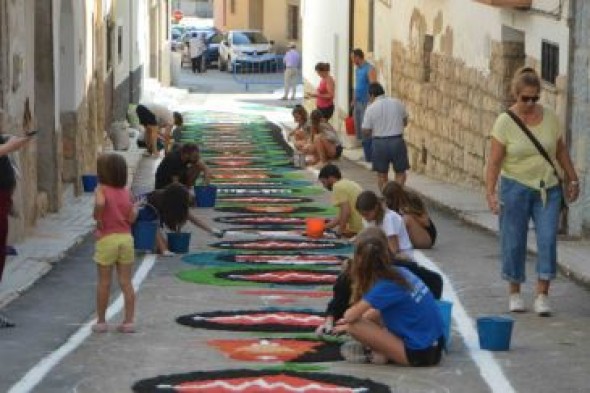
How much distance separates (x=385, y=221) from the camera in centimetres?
1551

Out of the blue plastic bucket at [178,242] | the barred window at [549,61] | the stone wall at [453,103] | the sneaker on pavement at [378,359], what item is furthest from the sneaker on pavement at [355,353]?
the barred window at [549,61]

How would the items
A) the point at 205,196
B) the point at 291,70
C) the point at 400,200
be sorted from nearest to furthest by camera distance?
the point at 400,200
the point at 205,196
the point at 291,70

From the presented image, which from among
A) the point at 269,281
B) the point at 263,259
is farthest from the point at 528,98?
the point at 263,259

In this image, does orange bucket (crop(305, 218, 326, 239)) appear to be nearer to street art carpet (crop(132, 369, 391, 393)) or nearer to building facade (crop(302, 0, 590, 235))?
building facade (crop(302, 0, 590, 235))

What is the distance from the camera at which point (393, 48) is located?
38.0 meters

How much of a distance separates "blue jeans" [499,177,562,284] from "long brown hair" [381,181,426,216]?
283cm

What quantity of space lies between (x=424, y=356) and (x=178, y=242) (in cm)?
785

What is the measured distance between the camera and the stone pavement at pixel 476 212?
18203mm

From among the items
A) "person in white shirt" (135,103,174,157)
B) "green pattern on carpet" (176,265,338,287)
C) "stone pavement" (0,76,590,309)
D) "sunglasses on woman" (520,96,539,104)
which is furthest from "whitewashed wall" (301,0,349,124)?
"sunglasses on woman" (520,96,539,104)

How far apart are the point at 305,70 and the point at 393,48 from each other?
58.3 ft

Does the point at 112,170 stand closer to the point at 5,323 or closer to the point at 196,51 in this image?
the point at 5,323

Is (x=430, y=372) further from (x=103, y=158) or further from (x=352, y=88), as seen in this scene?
(x=352, y=88)

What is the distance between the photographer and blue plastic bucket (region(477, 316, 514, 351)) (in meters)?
13.3

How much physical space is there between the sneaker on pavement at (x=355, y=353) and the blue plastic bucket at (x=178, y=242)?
291 inches
